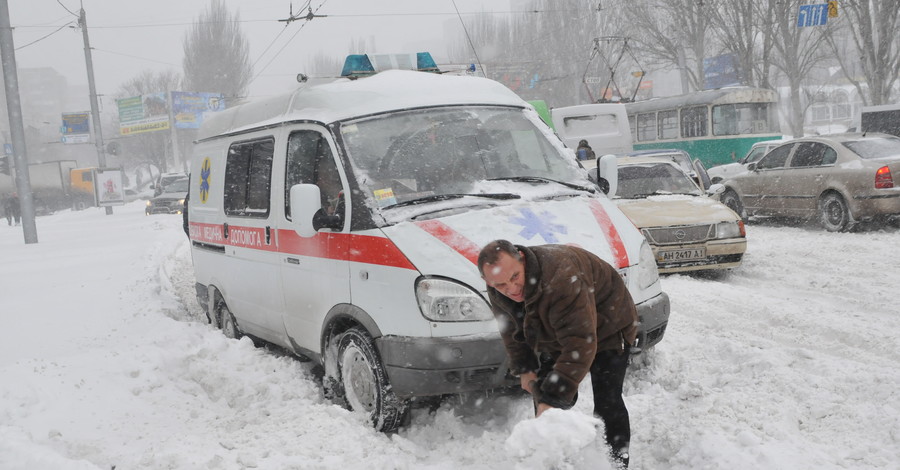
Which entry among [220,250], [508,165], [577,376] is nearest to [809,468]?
[577,376]

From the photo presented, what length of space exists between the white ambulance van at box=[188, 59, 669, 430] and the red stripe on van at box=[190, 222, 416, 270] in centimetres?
1

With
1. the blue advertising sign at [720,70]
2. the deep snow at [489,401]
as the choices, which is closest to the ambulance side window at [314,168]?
the deep snow at [489,401]

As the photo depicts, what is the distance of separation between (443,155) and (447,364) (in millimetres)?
1545

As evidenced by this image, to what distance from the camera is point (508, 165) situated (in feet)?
17.2

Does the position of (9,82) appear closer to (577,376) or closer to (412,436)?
(412,436)

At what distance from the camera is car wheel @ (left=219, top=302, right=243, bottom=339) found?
7027mm

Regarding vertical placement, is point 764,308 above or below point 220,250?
below

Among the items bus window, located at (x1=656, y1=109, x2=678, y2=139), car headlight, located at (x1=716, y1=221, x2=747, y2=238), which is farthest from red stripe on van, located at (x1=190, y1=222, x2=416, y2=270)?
bus window, located at (x1=656, y1=109, x2=678, y2=139)

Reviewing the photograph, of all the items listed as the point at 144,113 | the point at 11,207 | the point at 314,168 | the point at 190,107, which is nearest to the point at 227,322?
the point at 314,168

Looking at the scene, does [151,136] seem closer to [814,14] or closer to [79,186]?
[79,186]

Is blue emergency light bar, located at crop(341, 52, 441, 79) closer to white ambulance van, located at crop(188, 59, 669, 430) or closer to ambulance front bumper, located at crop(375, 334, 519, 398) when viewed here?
white ambulance van, located at crop(188, 59, 669, 430)

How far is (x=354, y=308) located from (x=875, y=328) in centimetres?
460

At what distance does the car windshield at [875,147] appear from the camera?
11977 mm

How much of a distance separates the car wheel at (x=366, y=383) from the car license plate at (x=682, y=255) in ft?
17.2
